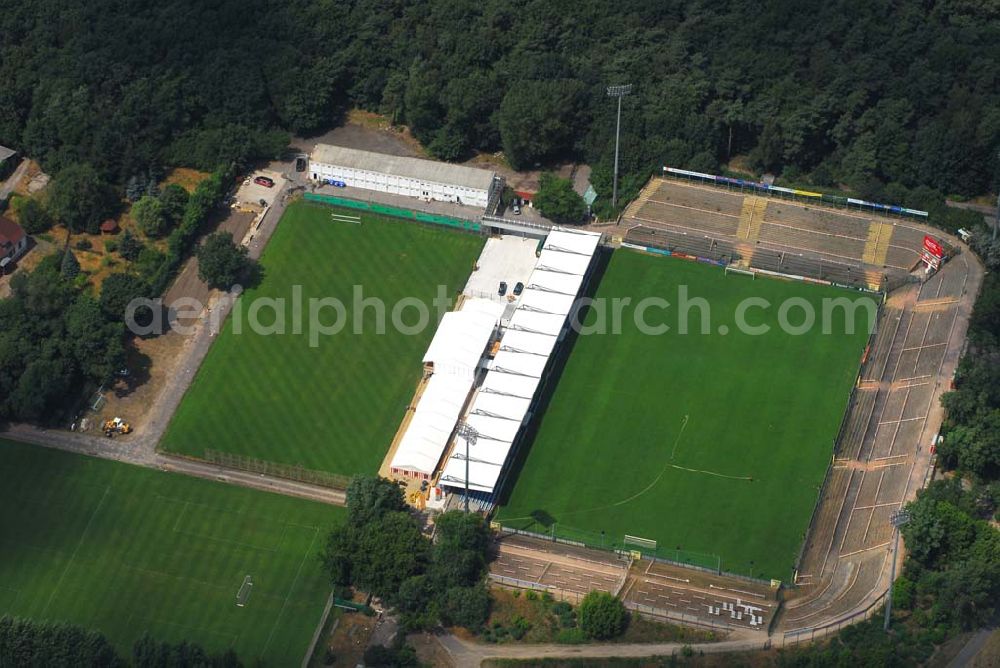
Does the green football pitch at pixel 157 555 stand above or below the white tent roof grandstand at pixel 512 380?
below

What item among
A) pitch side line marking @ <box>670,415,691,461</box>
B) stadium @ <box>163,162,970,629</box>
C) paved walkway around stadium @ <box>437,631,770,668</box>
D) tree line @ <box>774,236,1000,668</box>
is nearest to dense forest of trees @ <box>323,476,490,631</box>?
paved walkway around stadium @ <box>437,631,770,668</box>

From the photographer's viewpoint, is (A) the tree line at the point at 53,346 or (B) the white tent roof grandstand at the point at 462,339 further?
(B) the white tent roof grandstand at the point at 462,339

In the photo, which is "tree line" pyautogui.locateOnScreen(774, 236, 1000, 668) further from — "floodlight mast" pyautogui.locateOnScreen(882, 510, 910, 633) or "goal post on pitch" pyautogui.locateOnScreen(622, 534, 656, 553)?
"goal post on pitch" pyautogui.locateOnScreen(622, 534, 656, 553)

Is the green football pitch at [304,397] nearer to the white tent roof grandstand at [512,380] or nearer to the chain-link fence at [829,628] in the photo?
the white tent roof grandstand at [512,380]

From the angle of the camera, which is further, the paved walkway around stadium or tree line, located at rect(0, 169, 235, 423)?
tree line, located at rect(0, 169, 235, 423)

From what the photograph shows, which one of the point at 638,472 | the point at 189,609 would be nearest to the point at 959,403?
the point at 638,472

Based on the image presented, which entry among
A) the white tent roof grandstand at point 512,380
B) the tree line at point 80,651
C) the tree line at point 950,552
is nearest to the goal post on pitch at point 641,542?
the white tent roof grandstand at point 512,380
